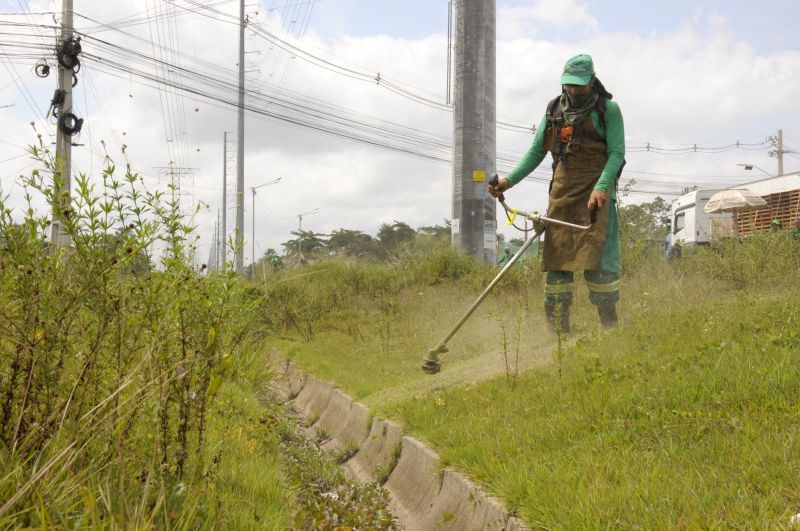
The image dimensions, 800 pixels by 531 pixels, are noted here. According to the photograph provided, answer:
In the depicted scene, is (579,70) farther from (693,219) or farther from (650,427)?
(693,219)

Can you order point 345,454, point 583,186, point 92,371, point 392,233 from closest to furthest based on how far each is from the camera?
1. point 92,371
2. point 345,454
3. point 583,186
4. point 392,233

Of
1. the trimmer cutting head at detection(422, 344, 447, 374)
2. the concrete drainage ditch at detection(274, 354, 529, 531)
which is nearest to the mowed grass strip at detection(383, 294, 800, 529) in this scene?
the concrete drainage ditch at detection(274, 354, 529, 531)

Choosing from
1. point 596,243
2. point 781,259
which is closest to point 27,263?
point 596,243

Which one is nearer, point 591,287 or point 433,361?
point 433,361

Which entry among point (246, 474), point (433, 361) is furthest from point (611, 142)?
point (246, 474)

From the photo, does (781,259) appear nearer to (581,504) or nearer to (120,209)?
(581,504)

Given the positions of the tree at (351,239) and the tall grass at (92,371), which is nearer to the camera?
the tall grass at (92,371)

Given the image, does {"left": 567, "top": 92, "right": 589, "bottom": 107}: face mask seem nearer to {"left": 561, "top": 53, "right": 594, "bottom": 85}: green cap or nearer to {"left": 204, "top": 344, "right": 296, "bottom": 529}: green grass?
{"left": 561, "top": 53, "right": 594, "bottom": 85}: green cap

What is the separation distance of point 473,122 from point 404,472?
936cm

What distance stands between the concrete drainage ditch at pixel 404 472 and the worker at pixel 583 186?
1.87 metres

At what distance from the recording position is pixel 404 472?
4602 mm

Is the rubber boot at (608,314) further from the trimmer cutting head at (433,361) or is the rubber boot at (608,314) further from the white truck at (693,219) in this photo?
the white truck at (693,219)

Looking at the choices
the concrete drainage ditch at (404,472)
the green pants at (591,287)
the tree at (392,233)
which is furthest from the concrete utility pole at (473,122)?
the tree at (392,233)

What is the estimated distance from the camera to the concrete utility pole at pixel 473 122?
1299 cm
